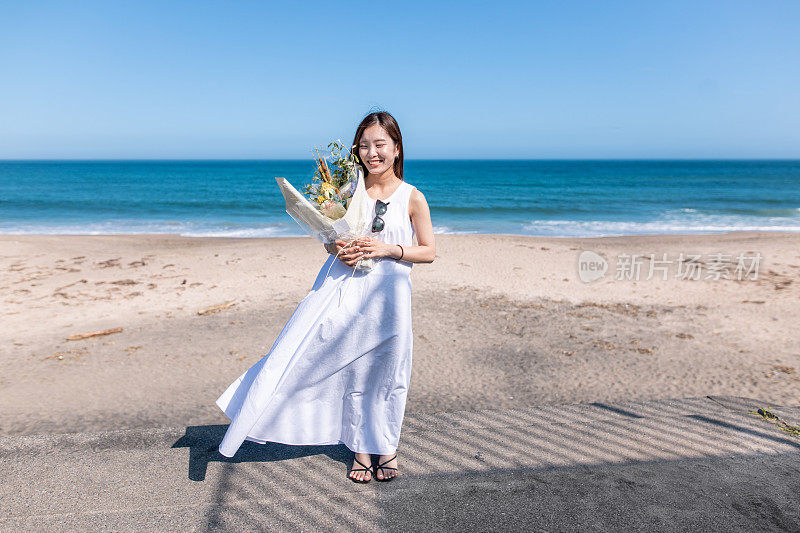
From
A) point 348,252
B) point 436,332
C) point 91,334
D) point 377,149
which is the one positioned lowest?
point 91,334

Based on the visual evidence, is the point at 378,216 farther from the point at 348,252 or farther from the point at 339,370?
the point at 339,370

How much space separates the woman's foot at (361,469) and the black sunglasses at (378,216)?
50.7 inches

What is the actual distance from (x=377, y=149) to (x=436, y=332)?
399 centimetres

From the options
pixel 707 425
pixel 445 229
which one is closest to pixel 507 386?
pixel 707 425

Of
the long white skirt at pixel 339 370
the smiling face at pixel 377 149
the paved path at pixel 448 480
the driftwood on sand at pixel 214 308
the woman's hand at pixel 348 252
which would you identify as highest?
the smiling face at pixel 377 149

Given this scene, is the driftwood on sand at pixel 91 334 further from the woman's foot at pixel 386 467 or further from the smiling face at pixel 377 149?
the smiling face at pixel 377 149

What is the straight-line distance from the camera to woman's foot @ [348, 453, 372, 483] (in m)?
3.02

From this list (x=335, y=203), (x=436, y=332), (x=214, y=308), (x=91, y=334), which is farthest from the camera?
(x=214, y=308)

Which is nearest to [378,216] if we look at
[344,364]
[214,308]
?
[344,364]

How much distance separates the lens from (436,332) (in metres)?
6.64

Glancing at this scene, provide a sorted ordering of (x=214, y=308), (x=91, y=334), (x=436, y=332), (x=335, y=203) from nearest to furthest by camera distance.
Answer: (x=335, y=203) → (x=91, y=334) → (x=436, y=332) → (x=214, y=308)

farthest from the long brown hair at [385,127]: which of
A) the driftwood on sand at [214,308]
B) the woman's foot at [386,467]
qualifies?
the driftwood on sand at [214,308]

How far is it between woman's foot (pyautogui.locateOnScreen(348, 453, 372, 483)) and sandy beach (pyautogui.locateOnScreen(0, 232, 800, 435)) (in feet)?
4.64

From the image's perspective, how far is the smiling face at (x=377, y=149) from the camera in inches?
116
